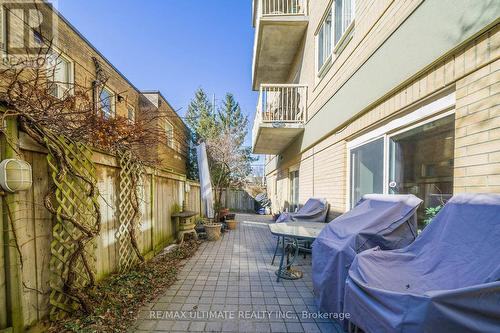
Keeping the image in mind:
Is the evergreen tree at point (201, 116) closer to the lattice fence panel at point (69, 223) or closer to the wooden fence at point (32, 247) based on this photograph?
the wooden fence at point (32, 247)

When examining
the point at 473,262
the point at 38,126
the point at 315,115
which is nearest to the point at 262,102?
the point at 315,115

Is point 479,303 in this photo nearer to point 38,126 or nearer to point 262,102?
point 38,126

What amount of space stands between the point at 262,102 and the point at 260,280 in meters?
5.09

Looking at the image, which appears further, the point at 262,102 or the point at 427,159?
the point at 262,102

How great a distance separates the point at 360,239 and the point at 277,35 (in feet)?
24.4

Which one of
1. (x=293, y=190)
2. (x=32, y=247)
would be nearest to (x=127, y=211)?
(x=32, y=247)

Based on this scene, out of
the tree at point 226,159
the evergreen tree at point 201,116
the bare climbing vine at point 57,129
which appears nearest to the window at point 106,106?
the bare climbing vine at point 57,129

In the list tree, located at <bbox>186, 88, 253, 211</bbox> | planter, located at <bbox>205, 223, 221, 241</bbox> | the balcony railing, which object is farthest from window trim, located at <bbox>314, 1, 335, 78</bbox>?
tree, located at <bbox>186, 88, 253, 211</bbox>

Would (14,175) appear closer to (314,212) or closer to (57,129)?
(57,129)

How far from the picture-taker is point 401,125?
120 inches

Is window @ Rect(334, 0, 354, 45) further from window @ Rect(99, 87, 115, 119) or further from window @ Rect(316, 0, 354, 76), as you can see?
window @ Rect(99, 87, 115, 119)

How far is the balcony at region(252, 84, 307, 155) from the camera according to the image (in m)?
7.12

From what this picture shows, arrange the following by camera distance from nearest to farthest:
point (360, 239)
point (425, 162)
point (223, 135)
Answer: point (360, 239) < point (425, 162) < point (223, 135)

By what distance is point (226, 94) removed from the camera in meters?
25.8
